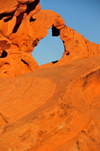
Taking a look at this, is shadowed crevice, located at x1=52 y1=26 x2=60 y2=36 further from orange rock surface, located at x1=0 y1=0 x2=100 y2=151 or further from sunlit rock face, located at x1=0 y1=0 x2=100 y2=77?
orange rock surface, located at x1=0 y1=0 x2=100 y2=151

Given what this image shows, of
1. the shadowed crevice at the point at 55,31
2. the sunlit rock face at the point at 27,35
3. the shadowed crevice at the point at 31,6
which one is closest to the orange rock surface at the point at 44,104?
the sunlit rock face at the point at 27,35

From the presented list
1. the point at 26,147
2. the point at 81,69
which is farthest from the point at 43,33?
the point at 26,147

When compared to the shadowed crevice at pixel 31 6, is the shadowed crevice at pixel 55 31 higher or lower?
lower

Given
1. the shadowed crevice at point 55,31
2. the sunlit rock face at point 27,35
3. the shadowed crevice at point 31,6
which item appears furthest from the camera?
the shadowed crevice at point 55,31

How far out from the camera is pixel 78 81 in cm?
518

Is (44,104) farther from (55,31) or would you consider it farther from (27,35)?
(55,31)

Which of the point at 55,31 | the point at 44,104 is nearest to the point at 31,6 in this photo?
the point at 55,31

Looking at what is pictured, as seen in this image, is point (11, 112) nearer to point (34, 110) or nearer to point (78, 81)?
point (34, 110)

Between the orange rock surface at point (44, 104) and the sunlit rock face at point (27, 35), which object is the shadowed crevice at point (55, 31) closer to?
the sunlit rock face at point (27, 35)

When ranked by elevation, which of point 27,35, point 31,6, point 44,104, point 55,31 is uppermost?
point 31,6

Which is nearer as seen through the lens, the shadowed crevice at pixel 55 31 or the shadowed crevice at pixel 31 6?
the shadowed crevice at pixel 31 6

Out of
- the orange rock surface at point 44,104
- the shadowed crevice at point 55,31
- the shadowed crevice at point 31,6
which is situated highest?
the shadowed crevice at point 31,6

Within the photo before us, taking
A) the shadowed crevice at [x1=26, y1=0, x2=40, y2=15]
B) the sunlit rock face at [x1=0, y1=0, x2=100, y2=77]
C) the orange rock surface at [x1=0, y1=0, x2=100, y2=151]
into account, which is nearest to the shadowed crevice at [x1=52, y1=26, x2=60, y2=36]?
the sunlit rock face at [x1=0, y1=0, x2=100, y2=77]

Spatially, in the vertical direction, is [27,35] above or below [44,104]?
below
